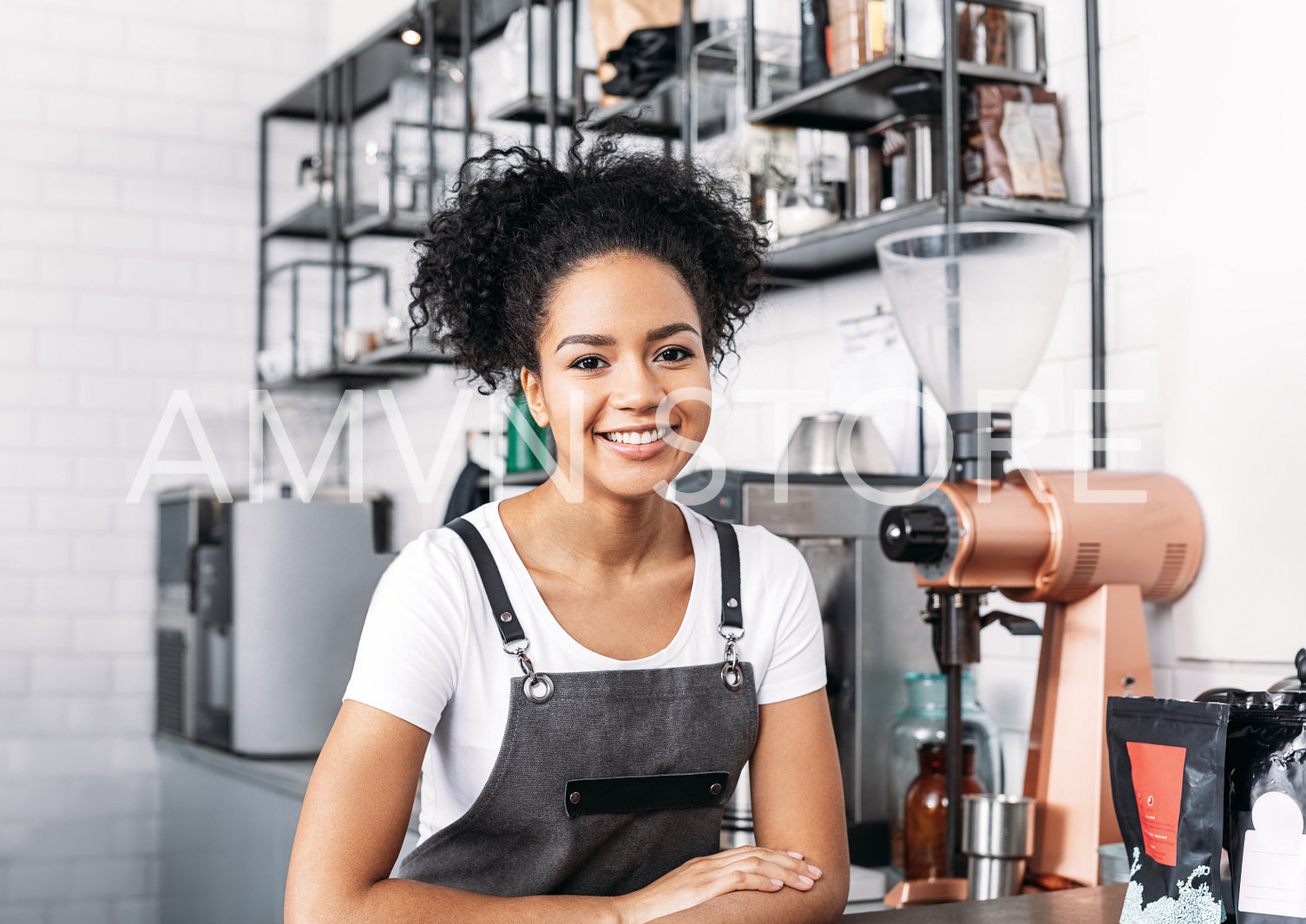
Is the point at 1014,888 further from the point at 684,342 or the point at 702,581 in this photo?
the point at 684,342

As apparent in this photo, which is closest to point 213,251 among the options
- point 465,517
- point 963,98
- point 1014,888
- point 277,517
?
point 277,517

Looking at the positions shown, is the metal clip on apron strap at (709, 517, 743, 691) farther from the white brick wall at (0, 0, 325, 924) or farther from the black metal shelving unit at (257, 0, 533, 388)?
the white brick wall at (0, 0, 325, 924)

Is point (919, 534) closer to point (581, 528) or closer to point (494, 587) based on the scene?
point (581, 528)

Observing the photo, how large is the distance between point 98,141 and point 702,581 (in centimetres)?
321

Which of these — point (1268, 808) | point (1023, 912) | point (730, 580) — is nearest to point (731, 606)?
point (730, 580)

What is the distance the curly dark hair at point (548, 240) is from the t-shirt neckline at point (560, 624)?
0.60ft

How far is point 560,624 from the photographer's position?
4.32ft

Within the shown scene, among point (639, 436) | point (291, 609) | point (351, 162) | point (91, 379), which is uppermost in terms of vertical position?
point (351, 162)

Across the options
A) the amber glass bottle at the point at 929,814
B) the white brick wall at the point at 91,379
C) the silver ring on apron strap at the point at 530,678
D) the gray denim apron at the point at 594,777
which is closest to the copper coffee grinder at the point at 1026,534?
the amber glass bottle at the point at 929,814

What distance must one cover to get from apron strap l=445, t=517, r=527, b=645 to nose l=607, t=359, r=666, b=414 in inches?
7.6

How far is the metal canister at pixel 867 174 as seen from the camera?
2111mm

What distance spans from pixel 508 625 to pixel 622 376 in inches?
10.3

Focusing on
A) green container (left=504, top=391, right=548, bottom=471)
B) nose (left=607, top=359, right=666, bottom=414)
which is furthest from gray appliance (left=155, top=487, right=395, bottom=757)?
nose (left=607, top=359, right=666, bottom=414)

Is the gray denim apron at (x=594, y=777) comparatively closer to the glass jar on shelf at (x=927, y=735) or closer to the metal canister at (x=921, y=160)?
the glass jar on shelf at (x=927, y=735)
